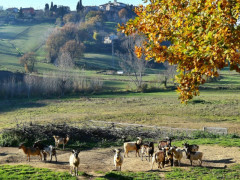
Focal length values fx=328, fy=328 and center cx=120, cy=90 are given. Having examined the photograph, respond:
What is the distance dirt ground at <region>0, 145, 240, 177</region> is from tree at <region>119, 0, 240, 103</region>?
17.3 ft

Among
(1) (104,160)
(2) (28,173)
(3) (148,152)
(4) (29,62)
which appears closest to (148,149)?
(3) (148,152)

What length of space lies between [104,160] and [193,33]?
1014cm

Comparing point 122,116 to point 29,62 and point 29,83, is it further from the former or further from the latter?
point 29,62

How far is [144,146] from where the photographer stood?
19500 mm

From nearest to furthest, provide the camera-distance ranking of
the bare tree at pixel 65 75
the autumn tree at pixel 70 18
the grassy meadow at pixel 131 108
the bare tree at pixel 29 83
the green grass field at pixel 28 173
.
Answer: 1. the green grass field at pixel 28 173
2. the grassy meadow at pixel 131 108
3. the bare tree at pixel 29 83
4. the bare tree at pixel 65 75
5. the autumn tree at pixel 70 18

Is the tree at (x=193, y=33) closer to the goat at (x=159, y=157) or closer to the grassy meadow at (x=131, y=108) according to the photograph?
the goat at (x=159, y=157)

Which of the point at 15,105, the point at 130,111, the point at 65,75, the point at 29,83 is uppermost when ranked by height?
the point at 65,75

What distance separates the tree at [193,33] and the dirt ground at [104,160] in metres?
5.26

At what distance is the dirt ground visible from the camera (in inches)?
666

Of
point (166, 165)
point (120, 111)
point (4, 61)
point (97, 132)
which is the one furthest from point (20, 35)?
point (166, 165)

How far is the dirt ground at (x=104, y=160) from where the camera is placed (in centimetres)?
1693

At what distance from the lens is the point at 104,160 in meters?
19.2

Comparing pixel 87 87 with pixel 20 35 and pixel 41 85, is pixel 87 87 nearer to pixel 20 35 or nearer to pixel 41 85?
pixel 41 85

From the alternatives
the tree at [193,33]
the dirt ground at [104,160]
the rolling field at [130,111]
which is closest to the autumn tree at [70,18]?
the rolling field at [130,111]
